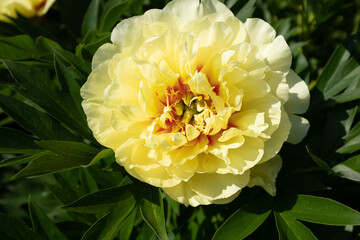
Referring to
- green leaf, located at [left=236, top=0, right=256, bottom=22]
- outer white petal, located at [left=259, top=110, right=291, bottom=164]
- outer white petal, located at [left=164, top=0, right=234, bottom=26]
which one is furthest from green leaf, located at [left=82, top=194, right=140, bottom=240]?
green leaf, located at [left=236, top=0, right=256, bottom=22]

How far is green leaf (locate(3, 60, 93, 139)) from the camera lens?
85cm

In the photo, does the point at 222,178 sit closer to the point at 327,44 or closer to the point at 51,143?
the point at 51,143

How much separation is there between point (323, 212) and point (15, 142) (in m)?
0.70

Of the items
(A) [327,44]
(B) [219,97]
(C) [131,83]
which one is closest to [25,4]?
(C) [131,83]

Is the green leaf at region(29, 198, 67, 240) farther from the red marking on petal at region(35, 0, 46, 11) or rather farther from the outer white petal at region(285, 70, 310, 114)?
the red marking on petal at region(35, 0, 46, 11)

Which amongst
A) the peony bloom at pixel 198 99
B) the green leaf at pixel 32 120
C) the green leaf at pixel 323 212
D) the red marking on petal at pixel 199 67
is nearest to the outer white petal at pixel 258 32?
the peony bloom at pixel 198 99

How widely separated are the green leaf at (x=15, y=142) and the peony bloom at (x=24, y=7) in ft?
1.89

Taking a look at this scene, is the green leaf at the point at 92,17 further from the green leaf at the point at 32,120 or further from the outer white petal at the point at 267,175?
the outer white petal at the point at 267,175

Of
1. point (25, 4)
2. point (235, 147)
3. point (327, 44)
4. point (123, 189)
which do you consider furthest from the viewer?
point (327, 44)

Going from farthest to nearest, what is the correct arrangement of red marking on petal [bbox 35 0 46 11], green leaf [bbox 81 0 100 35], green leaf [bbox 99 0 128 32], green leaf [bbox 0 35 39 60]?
1. red marking on petal [bbox 35 0 46 11]
2. green leaf [bbox 81 0 100 35]
3. green leaf [bbox 0 35 39 60]
4. green leaf [bbox 99 0 128 32]

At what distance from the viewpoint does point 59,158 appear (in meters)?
0.80

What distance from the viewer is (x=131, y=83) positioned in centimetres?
80

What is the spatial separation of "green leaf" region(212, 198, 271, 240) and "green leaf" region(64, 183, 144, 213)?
214 mm

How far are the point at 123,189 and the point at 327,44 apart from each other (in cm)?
128
